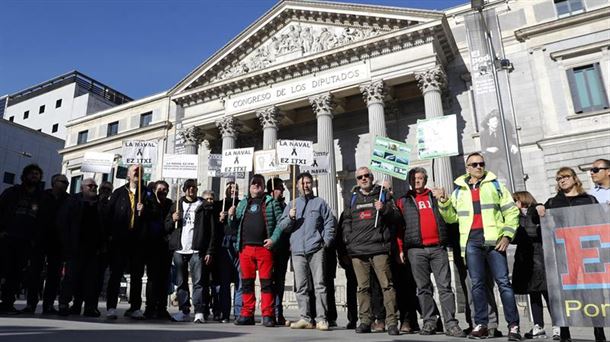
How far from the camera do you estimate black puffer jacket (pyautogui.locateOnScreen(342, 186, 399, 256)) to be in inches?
238

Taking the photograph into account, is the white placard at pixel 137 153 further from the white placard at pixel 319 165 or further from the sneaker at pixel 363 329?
the sneaker at pixel 363 329

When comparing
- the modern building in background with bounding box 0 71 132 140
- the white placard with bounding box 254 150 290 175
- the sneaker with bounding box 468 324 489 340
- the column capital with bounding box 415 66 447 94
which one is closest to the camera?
the sneaker with bounding box 468 324 489 340

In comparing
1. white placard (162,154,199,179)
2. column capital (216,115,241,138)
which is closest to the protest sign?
white placard (162,154,199,179)

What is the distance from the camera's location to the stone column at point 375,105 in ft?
65.9

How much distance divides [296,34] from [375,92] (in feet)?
23.2

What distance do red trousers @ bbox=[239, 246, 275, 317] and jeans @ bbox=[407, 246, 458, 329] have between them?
82.1 inches

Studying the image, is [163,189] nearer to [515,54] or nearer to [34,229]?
[34,229]

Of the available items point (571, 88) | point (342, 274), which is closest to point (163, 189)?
point (342, 274)

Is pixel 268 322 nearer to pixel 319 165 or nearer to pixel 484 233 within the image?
pixel 484 233

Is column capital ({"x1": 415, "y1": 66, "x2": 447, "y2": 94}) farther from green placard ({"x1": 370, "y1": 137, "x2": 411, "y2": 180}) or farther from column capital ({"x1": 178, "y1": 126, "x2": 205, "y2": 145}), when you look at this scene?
column capital ({"x1": 178, "y1": 126, "x2": 205, "y2": 145})

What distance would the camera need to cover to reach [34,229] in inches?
291

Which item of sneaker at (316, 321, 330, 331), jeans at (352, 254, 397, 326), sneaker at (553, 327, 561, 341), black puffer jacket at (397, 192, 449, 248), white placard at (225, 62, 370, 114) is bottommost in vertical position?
sneaker at (553, 327, 561, 341)

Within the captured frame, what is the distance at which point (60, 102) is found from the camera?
48531 mm

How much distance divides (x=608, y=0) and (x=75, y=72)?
1961 inches
